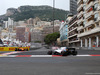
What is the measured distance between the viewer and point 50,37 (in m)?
114

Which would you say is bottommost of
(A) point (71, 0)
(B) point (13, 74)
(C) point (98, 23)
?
(B) point (13, 74)

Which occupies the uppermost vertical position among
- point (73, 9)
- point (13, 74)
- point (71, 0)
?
point (71, 0)

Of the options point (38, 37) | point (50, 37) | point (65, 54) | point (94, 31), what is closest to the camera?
point (65, 54)

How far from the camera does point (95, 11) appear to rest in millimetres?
38219

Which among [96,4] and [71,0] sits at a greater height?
[71,0]

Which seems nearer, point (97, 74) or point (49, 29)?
point (97, 74)

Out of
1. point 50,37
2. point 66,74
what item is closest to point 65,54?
point 66,74

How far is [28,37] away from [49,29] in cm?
3163

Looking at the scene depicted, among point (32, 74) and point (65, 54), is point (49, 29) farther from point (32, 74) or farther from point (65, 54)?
point (32, 74)

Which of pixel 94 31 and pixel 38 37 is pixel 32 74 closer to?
pixel 94 31

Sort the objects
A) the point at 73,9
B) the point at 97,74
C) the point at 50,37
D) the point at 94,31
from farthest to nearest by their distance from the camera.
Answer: the point at 50,37 < the point at 73,9 < the point at 94,31 < the point at 97,74

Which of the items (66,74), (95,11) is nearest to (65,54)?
(66,74)

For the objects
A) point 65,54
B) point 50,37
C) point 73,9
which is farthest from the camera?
point 50,37

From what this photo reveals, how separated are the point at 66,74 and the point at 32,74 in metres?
1.66
